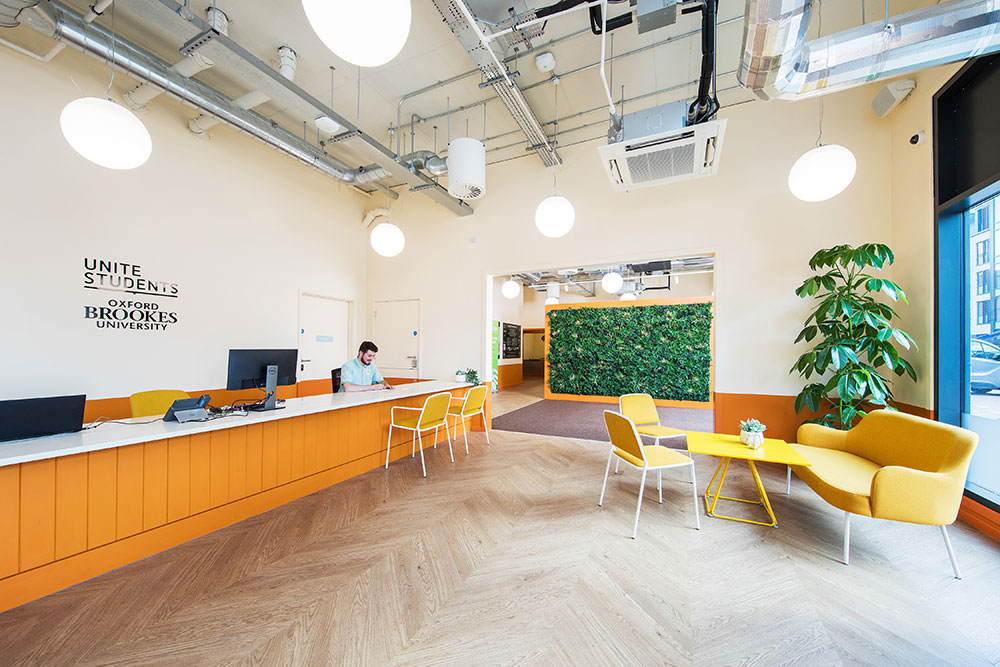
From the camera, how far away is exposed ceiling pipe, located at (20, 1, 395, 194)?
2686 millimetres

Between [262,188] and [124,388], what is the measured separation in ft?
9.81

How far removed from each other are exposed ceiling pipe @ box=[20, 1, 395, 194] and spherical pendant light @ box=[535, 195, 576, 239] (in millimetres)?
3038

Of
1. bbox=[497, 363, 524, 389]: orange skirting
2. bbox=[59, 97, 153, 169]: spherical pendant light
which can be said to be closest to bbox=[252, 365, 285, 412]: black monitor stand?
bbox=[59, 97, 153, 169]: spherical pendant light

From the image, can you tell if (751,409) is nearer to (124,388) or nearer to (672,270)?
(672,270)

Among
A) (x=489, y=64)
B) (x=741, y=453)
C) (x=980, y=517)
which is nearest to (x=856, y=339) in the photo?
(x=980, y=517)

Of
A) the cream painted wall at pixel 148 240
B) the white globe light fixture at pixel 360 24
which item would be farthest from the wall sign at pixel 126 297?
the white globe light fixture at pixel 360 24

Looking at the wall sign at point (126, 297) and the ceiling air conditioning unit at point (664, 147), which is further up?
the ceiling air conditioning unit at point (664, 147)

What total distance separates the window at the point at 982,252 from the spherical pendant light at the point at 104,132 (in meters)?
6.11

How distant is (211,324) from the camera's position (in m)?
→ 4.54

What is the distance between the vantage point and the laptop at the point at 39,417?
191 centimetres

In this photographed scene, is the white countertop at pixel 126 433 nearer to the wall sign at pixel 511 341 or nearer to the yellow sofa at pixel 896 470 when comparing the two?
the yellow sofa at pixel 896 470

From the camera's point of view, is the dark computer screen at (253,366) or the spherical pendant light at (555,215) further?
the spherical pendant light at (555,215)

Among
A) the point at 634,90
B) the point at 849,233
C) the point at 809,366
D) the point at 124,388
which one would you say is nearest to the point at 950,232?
the point at 849,233

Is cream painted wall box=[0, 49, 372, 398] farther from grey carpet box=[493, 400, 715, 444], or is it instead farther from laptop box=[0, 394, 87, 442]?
grey carpet box=[493, 400, 715, 444]
